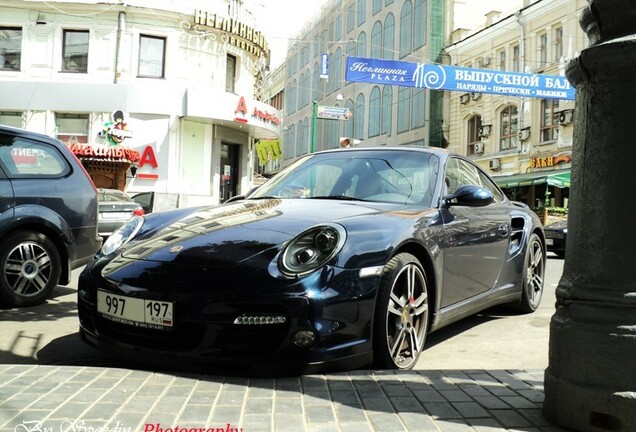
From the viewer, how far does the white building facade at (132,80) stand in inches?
827

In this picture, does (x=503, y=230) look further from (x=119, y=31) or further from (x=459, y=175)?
(x=119, y=31)

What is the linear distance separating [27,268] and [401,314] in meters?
3.69

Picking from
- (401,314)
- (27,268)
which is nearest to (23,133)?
(27,268)

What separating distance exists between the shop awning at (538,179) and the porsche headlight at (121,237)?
1914 centimetres

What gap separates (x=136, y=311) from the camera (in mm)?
2834

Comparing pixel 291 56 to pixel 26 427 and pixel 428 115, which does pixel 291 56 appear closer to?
pixel 428 115

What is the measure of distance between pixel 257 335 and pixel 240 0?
916 inches

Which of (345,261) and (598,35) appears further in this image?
(345,261)

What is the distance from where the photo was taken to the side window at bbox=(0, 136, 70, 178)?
5263 mm

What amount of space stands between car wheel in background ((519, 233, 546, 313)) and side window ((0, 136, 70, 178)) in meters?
4.46

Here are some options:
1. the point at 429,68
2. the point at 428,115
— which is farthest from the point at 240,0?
the point at 428,115

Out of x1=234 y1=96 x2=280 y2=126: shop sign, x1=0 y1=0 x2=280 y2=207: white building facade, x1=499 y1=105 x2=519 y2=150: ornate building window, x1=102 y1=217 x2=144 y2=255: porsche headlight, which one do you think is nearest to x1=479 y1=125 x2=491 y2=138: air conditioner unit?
x1=499 y1=105 x2=519 y2=150: ornate building window

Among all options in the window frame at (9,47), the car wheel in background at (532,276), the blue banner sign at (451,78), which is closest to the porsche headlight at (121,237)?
the car wheel in background at (532,276)

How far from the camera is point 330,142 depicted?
165 ft
